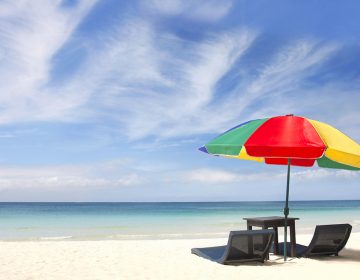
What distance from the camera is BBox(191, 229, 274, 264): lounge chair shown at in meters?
6.18

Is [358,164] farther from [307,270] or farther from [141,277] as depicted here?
[141,277]

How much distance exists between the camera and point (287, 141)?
5.75 metres

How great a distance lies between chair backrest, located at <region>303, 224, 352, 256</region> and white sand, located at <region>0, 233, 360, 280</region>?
6.6 inches

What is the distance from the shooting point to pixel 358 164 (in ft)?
19.9

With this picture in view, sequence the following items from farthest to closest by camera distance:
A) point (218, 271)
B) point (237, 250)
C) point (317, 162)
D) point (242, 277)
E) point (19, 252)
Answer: point (19, 252)
point (317, 162)
point (237, 250)
point (218, 271)
point (242, 277)

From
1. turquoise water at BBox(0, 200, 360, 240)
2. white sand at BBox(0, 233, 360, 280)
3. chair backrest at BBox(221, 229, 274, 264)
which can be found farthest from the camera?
turquoise water at BBox(0, 200, 360, 240)

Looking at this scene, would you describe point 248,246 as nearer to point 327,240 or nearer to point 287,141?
point 327,240

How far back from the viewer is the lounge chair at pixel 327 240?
6.84 metres

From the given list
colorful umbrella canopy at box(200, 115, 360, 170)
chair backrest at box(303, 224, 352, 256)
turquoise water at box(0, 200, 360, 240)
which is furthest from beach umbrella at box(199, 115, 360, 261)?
turquoise water at box(0, 200, 360, 240)

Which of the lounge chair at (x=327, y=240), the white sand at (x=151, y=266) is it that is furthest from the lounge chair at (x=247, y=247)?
the lounge chair at (x=327, y=240)

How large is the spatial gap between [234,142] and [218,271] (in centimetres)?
179

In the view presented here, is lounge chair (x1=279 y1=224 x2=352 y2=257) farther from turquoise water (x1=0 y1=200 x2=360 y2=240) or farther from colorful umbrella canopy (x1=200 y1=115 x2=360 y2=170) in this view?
turquoise water (x1=0 y1=200 x2=360 y2=240)

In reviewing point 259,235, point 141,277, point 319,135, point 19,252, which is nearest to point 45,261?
point 19,252

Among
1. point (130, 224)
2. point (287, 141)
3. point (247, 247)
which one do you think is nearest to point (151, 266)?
point (247, 247)
